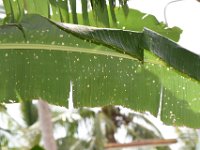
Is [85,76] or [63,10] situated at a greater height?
[63,10]

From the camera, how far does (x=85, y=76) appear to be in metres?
2.26

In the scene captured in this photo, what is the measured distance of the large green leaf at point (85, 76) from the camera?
2184 mm

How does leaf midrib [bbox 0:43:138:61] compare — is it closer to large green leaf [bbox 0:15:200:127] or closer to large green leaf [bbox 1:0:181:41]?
large green leaf [bbox 0:15:200:127]

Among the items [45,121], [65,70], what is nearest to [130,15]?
[65,70]

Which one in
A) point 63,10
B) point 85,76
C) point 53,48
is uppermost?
point 63,10

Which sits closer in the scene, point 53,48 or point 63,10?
point 63,10

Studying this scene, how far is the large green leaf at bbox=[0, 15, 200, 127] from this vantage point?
2.18 metres

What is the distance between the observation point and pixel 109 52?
2.26 m

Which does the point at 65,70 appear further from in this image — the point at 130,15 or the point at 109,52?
the point at 130,15

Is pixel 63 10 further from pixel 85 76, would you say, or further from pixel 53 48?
pixel 85 76

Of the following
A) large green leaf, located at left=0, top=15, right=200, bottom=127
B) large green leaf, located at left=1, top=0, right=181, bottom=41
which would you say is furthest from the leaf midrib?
large green leaf, located at left=1, top=0, right=181, bottom=41

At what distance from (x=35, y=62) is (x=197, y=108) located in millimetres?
835

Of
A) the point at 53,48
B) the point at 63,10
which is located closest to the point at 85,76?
the point at 53,48

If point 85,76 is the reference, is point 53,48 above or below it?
above
